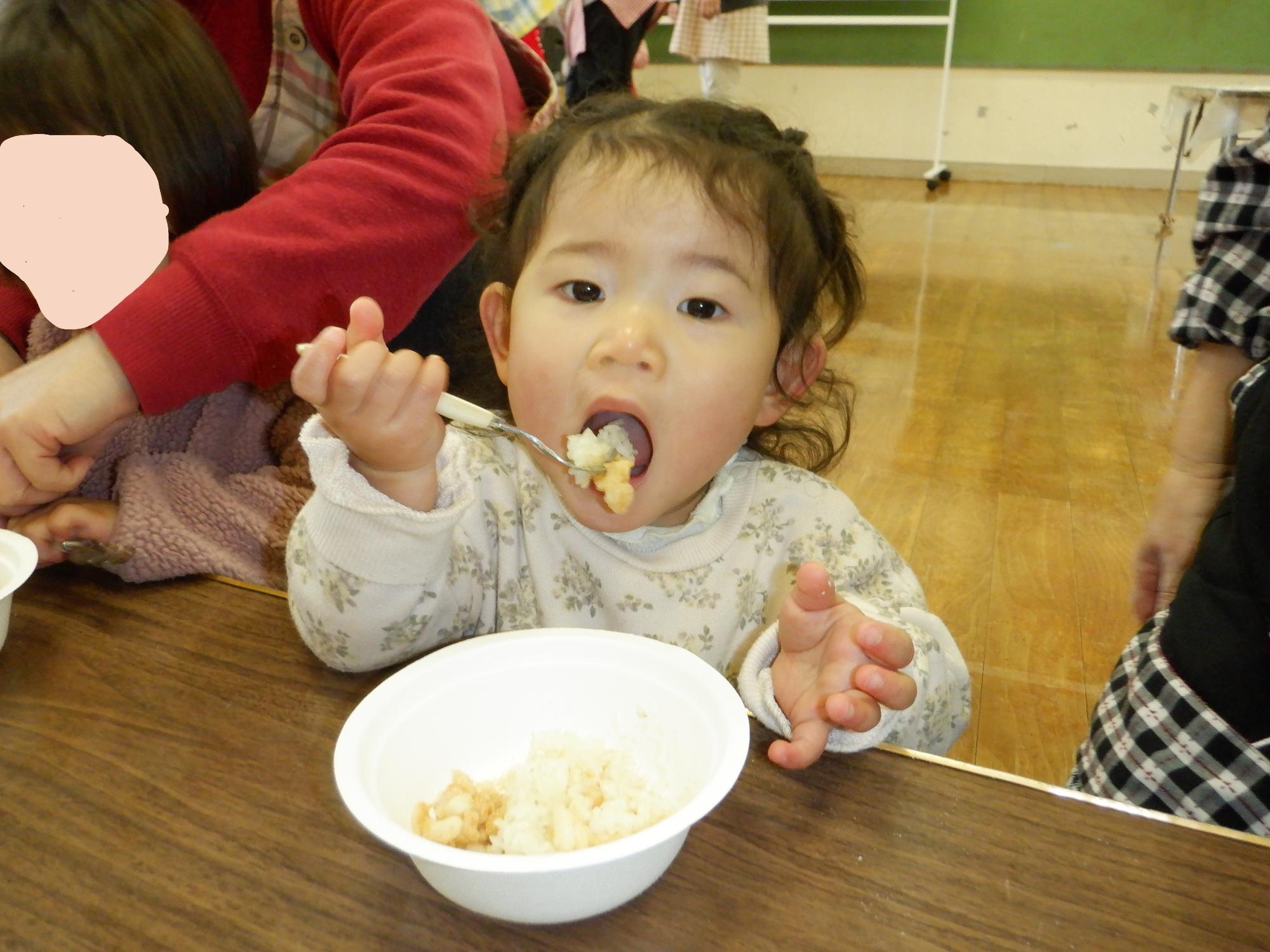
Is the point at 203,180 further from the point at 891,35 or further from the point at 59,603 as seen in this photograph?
the point at 891,35

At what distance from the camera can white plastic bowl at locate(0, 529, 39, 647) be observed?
59 centimetres

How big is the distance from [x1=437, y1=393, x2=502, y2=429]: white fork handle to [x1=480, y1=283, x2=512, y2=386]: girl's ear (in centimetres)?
26

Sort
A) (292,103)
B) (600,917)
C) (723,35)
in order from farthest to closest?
(723,35), (292,103), (600,917)

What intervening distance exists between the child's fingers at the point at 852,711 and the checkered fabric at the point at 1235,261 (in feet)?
1.79

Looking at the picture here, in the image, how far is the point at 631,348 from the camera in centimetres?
70

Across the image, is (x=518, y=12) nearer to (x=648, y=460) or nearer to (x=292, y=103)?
(x=292, y=103)

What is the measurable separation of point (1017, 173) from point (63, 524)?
623 cm

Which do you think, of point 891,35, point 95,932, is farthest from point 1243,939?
point 891,35

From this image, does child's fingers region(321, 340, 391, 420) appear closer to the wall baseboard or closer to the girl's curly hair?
the girl's curly hair

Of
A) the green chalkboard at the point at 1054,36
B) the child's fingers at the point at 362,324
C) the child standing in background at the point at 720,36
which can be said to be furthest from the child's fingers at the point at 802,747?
the green chalkboard at the point at 1054,36

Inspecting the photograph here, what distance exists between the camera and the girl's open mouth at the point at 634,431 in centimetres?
74

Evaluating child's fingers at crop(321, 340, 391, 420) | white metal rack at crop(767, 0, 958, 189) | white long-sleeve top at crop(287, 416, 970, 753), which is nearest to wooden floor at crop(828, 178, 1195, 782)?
white long-sleeve top at crop(287, 416, 970, 753)

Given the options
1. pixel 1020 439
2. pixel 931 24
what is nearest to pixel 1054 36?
pixel 931 24

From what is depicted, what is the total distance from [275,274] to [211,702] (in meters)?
0.35
